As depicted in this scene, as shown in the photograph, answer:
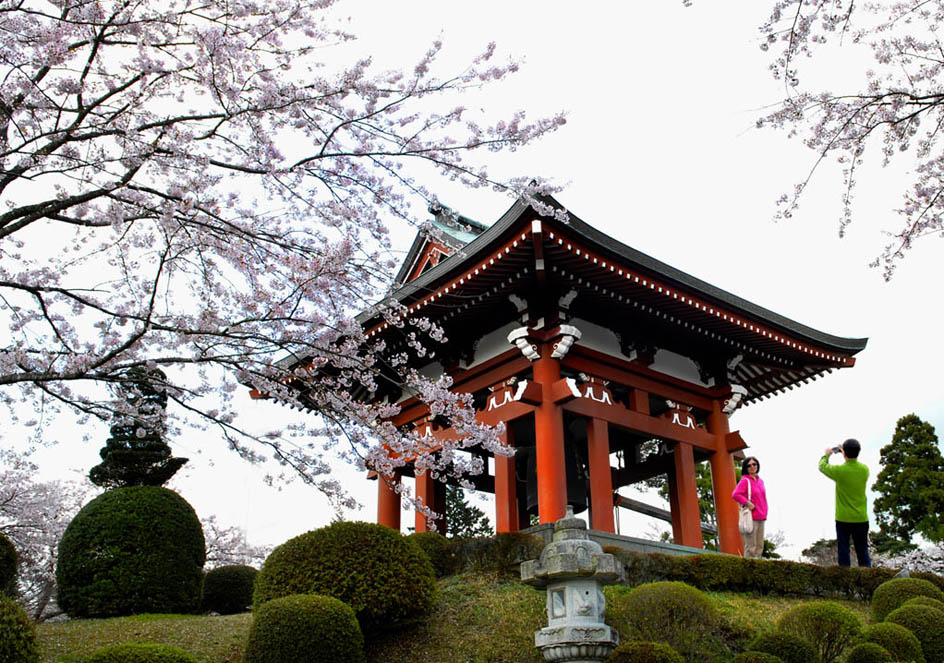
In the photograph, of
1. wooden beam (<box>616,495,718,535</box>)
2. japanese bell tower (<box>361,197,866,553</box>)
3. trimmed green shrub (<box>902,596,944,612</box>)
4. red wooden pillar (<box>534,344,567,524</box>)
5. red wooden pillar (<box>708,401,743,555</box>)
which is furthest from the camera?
wooden beam (<box>616,495,718,535</box>)

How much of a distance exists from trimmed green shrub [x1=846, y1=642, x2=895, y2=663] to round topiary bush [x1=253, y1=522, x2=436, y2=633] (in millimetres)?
3832

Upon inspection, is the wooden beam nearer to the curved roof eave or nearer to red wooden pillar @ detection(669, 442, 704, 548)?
red wooden pillar @ detection(669, 442, 704, 548)

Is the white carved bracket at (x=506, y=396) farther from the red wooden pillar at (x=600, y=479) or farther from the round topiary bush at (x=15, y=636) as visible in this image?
the round topiary bush at (x=15, y=636)

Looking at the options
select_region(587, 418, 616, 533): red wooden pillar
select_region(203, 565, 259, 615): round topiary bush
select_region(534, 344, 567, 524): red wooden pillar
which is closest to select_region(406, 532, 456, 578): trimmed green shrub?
select_region(534, 344, 567, 524): red wooden pillar

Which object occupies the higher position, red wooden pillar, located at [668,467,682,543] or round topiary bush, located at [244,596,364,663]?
red wooden pillar, located at [668,467,682,543]

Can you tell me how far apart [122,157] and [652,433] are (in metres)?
9.11

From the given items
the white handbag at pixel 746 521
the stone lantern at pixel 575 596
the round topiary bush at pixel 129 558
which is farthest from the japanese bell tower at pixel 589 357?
the stone lantern at pixel 575 596

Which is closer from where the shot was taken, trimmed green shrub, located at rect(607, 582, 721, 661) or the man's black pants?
trimmed green shrub, located at rect(607, 582, 721, 661)

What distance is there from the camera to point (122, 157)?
17.2ft

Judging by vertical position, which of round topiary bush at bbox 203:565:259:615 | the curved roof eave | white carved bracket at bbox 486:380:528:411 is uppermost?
the curved roof eave

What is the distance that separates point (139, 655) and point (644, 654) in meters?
3.96

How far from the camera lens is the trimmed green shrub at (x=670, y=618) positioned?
23.1 ft

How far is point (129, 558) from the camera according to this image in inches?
384

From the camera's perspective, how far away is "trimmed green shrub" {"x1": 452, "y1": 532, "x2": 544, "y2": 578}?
30.3ft
